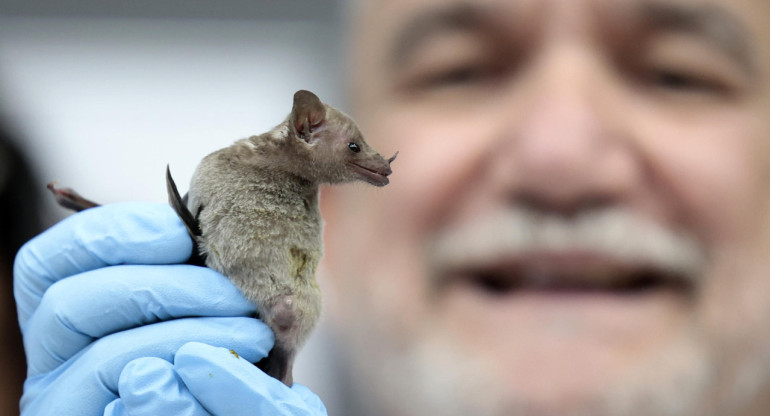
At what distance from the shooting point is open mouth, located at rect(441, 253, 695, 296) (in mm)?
2135

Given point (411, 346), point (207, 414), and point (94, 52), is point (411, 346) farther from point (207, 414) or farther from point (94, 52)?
point (94, 52)

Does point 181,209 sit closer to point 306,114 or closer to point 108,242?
point 306,114

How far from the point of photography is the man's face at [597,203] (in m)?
2.10

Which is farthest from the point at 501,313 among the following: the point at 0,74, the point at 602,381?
the point at 0,74

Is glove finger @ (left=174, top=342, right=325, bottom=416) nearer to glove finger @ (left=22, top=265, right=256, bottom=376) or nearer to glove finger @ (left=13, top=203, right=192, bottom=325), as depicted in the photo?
glove finger @ (left=22, top=265, right=256, bottom=376)

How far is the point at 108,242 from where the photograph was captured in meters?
1.49

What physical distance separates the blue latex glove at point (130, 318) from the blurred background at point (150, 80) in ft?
7.98

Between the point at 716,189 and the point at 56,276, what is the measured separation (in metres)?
2.50

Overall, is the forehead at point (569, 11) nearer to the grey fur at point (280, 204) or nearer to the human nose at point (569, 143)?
the human nose at point (569, 143)

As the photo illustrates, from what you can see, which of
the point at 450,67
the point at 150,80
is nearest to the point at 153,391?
the point at 450,67

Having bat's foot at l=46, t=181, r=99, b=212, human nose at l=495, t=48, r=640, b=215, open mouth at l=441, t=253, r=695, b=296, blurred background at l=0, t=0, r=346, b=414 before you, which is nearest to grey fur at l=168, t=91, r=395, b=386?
bat's foot at l=46, t=181, r=99, b=212

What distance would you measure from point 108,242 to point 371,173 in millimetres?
840

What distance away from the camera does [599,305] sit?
2188 millimetres

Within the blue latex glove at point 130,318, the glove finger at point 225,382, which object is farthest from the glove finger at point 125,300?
the glove finger at point 225,382
